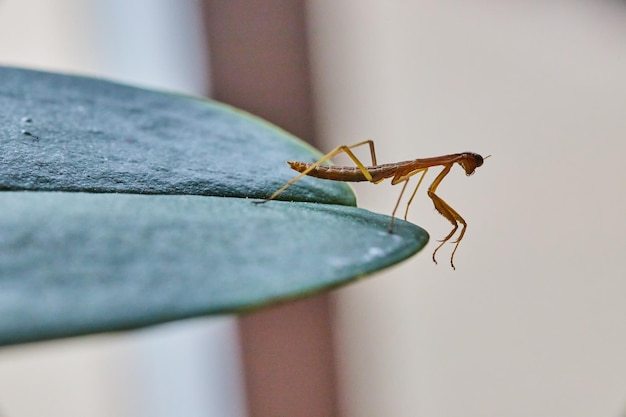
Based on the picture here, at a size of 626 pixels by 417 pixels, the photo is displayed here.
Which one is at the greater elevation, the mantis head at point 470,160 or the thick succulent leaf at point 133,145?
the thick succulent leaf at point 133,145

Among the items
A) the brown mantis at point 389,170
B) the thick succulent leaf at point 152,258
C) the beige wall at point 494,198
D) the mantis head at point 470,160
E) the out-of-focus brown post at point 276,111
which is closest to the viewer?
the thick succulent leaf at point 152,258

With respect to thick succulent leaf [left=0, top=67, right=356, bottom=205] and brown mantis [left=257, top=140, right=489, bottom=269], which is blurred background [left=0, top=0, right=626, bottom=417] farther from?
thick succulent leaf [left=0, top=67, right=356, bottom=205]

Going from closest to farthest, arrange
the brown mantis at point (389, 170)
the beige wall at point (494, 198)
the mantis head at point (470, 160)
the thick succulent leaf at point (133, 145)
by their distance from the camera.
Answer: the thick succulent leaf at point (133, 145)
the brown mantis at point (389, 170)
the mantis head at point (470, 160)
the beige wall at point (494, 198)

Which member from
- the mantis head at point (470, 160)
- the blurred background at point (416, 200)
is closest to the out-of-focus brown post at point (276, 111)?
the blurred background at point (416, 200)

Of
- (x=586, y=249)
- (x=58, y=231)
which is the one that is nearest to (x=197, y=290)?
(x=58, y=231)

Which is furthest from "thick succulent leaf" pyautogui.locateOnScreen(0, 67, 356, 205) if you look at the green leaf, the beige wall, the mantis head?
the beige wall

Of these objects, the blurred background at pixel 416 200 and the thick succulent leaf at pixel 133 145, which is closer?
the thick succulent leaf at pixel 133 145

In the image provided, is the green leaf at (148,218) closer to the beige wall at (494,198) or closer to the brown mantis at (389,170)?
the brown mantis at (389,170)
